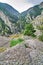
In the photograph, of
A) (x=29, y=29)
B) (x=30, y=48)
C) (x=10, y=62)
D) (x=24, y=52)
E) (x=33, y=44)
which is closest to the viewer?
(x=10, y=62)

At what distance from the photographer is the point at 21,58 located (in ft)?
61.5

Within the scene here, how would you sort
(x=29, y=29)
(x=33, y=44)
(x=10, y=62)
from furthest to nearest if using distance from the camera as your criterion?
(x=29, y=29) < (x=33, y=44) < (x=10, y=62)

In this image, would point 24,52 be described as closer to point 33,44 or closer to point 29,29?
point 33,44

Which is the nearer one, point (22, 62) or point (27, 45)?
point (22, 62)

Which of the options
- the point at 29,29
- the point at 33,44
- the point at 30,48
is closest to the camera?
the point at 30,48

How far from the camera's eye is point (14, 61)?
1842 cm

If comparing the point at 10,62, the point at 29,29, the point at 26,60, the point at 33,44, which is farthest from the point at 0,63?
the point at 29,29

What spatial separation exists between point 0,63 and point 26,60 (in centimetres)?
217

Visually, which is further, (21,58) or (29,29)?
(29,29)

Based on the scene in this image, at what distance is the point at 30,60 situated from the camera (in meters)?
18.6

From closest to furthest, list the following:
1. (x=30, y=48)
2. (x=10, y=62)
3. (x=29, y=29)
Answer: (x=10, y=62), (x=30, y=48), (x=29, y=29)

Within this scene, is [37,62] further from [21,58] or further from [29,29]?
[29,29]

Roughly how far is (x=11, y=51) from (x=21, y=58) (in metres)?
1.46

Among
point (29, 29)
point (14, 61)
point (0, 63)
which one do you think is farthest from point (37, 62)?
point (29, 29)
